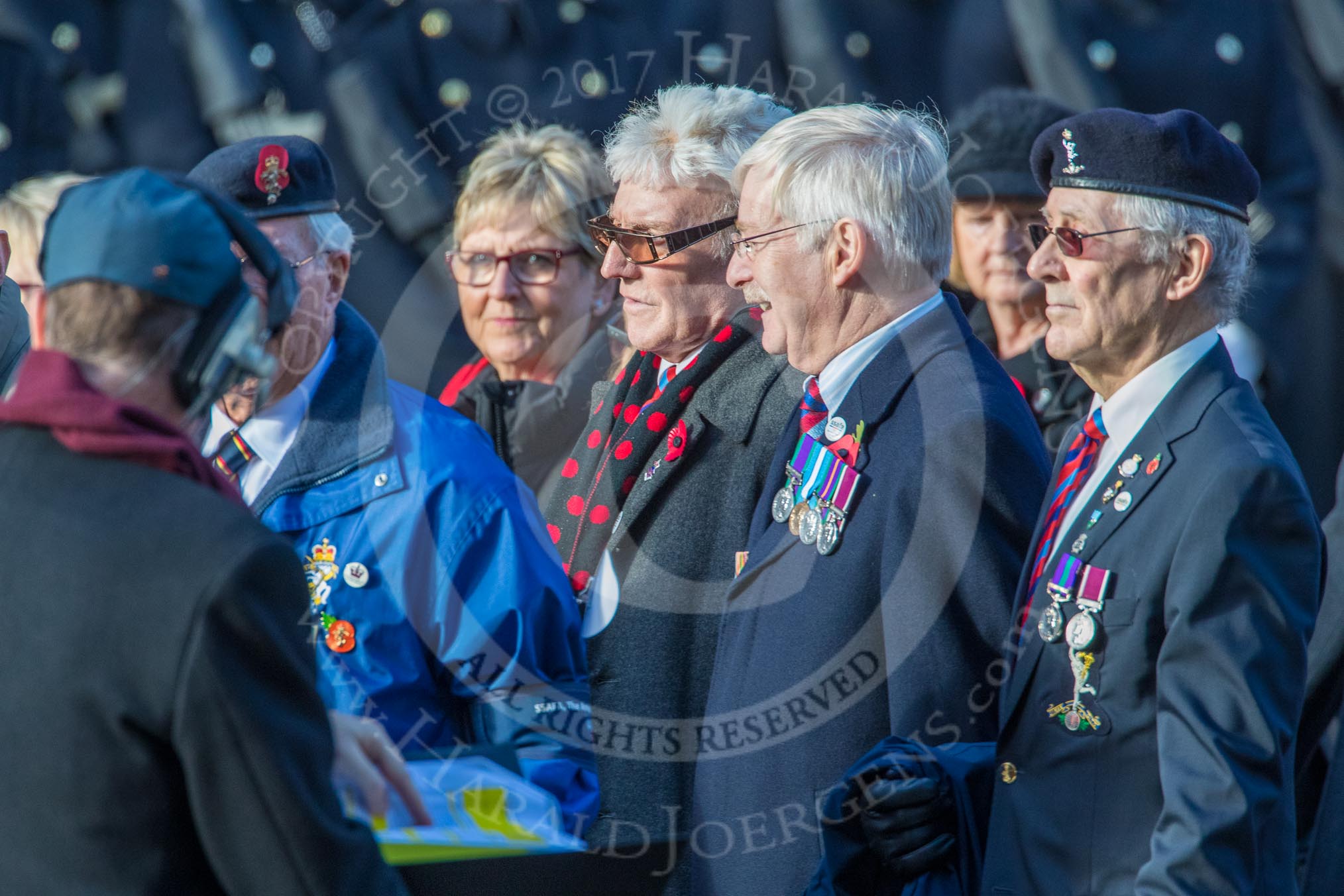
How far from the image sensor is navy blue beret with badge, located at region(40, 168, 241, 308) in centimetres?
154

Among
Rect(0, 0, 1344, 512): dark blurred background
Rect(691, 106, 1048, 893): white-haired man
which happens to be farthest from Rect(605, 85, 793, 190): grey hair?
Rect(0, 0, 1344, 512): dark blurred background

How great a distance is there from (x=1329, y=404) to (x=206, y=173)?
3877mm

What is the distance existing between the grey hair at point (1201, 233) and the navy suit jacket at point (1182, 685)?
0.44ft

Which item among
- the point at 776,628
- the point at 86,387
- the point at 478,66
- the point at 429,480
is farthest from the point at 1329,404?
the point at 86,387

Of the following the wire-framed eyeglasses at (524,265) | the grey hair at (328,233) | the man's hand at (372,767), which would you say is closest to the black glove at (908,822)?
the man's hand at (372,767)

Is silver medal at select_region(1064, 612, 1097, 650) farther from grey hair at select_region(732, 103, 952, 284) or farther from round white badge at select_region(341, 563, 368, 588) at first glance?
round white badge at select_region(341, 563, 368, 588)

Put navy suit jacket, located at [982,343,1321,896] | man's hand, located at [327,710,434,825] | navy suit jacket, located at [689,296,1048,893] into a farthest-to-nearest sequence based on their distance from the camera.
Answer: navy suit jacket, located at [689,296,1048,893]
navy suit jacket, located at [982,343,1321,896]
man's hand, located at [327,710,434,825]

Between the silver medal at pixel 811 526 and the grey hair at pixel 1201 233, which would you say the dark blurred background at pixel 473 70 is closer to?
the silver medal at pixel 811 526

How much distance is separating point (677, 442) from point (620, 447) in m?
0.17

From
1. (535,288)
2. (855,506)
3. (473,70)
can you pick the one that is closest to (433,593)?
(855,506)

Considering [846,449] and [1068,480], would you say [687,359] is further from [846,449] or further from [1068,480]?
[1068,480]

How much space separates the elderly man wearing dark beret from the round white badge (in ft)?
3.29

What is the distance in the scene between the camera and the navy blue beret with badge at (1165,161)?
2260mm

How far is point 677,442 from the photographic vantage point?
2742 millimetres
